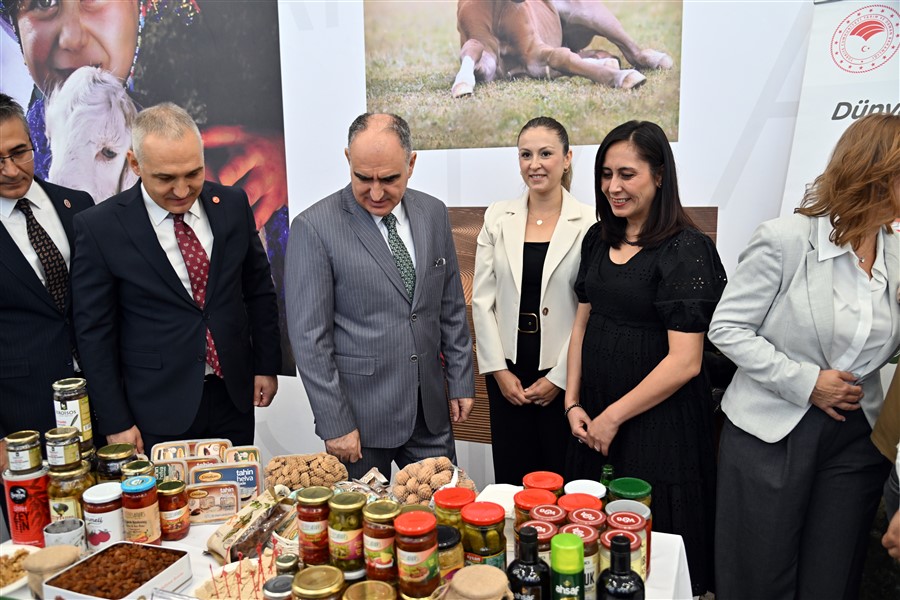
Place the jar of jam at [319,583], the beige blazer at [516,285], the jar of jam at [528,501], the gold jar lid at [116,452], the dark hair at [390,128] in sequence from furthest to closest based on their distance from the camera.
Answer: the beige blazer at [516,285] < the dark hair at [390,128] < the gold jar lid at [116,452] < the jar of jam at [528,501] < the jar of jam at [319,583]

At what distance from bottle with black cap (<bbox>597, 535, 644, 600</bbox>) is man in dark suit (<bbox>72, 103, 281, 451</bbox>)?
1.53m

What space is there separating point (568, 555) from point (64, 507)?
1.13 metres

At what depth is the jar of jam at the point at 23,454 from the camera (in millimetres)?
1436

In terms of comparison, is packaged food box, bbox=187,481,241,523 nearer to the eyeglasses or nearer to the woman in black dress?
the woman in black dress

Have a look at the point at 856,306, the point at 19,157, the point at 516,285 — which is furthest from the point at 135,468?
the point at 856,306

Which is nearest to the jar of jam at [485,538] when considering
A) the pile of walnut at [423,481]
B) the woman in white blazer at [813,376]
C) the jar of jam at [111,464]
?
the pile of walnut at [423,481]

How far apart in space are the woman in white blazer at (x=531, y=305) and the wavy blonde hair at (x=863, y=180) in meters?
0.90

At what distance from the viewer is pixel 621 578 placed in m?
1.08

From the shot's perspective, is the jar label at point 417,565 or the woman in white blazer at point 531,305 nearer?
the jar label at point 417,565

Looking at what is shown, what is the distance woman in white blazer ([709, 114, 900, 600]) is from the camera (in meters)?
1.80

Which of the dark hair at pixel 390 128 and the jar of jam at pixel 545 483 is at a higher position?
the dark hair at pixel 390 128

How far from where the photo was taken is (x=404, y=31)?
3.38m

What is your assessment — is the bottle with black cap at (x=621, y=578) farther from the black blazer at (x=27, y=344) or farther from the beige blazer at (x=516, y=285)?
the black blazer at (x=27, y=344)

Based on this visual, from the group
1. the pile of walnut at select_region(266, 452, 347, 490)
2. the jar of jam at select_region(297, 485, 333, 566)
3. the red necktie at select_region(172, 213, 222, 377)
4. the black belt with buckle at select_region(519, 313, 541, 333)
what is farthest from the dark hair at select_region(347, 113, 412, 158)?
the jar of jam at select_region(297, 485, 333, 566)
